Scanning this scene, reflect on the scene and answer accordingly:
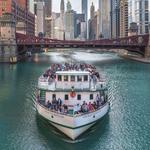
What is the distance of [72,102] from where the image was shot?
35875 mm

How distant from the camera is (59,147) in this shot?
29469mm

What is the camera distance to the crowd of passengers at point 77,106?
32.2 metres

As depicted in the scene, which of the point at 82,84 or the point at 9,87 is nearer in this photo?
the point at 82,84

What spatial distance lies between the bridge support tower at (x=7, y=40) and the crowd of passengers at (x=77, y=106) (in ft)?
281

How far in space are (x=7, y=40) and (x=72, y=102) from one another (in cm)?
9451

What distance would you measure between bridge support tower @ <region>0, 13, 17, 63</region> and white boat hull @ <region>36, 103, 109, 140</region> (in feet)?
288

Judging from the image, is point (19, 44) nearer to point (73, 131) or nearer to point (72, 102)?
point (72, 102)

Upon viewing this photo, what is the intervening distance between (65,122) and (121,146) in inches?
186

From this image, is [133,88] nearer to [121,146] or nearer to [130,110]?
[130,110]

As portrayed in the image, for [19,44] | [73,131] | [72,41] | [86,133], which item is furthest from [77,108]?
[72,41]

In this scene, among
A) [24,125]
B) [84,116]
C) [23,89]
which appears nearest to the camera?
[84,116]

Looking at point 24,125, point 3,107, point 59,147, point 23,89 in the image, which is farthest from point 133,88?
point 59,147

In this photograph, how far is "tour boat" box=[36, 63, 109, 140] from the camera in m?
30.9

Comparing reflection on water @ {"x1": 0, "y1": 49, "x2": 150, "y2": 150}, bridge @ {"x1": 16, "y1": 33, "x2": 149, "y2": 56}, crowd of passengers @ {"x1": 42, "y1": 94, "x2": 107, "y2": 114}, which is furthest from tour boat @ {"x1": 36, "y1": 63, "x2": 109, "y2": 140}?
bridge @ {"x1": 16, "y1": 33, "x2": 149, "y2": 56}
